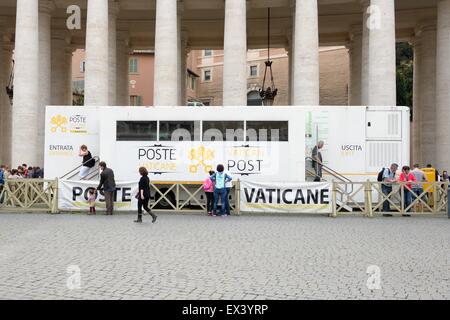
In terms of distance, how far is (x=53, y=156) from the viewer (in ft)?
71.5

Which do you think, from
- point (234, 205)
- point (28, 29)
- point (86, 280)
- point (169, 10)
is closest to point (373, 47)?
point (169, 10)

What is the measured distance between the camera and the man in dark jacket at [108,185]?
18.9 m

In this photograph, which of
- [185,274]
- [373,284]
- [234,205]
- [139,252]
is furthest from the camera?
[234,205]

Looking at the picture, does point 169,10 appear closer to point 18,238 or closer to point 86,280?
point 18,238

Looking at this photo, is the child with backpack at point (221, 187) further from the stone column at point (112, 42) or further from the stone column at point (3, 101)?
the stone column at point (3, 101)

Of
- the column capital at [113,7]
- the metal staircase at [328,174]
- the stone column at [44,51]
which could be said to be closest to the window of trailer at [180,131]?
the metal staircase at [328,174]

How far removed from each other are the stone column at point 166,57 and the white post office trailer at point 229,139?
8402 millimetres

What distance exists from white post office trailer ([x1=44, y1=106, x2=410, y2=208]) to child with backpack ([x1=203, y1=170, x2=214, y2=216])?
4.07 ft

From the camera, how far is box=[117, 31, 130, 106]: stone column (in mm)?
40469

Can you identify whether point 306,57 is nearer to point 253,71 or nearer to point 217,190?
point 217,190

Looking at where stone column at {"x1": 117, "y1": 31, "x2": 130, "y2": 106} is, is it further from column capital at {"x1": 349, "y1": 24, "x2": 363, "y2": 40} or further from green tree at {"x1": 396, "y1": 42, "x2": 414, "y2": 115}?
green tree at {"x1": 396, "y1": 42, "x2": 414, "y2": 115}

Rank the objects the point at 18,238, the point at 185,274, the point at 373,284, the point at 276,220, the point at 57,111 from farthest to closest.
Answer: the point at 57,111
the point at 276,220
the point at 18,238
the point at 185,274
the point at 373,284

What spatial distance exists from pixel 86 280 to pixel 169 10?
942 inches

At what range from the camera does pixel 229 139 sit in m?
20.6
